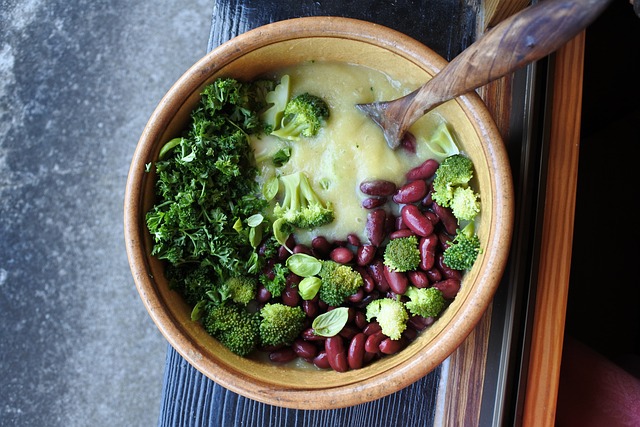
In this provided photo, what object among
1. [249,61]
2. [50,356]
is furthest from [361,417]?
[50,356]

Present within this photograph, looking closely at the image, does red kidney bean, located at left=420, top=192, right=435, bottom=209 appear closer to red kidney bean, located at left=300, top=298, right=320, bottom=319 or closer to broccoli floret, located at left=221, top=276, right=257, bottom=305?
red kidney bean, located at left=300, top=298, right=320, bottom=319

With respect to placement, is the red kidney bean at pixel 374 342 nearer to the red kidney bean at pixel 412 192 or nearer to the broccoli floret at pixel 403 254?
the broccoli floret at pixel 403 254

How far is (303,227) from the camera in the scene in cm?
175

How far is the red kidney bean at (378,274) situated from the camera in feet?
5.71

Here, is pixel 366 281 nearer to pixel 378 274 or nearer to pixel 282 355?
pixel 378 274

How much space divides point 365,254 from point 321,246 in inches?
5.1

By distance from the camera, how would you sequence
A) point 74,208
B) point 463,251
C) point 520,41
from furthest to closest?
point 74,208 → point 463,251 → point 520,41

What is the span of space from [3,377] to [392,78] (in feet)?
7.73

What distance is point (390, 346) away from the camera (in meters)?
1.68

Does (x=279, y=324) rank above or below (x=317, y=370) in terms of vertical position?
above

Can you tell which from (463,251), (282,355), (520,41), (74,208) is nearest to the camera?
(520,41)

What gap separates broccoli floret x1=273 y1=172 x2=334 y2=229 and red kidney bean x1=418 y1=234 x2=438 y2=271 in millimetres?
276

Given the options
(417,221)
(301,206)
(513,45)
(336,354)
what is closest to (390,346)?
(336,354)

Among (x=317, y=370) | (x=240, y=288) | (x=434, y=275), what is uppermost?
(x=434, y=275)
